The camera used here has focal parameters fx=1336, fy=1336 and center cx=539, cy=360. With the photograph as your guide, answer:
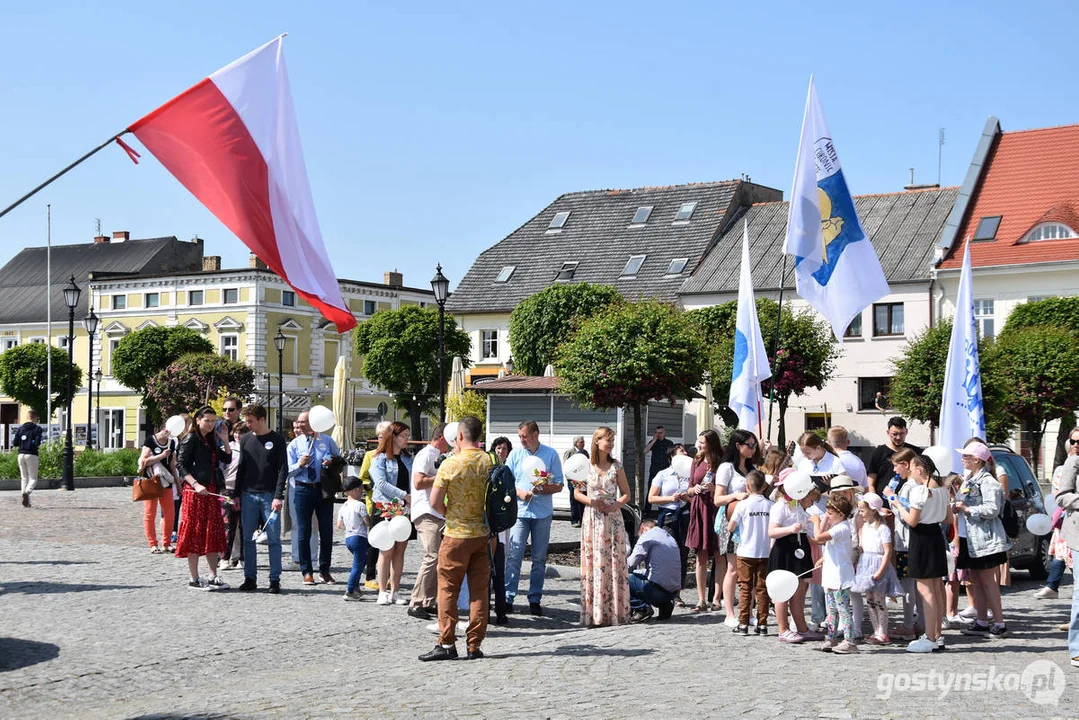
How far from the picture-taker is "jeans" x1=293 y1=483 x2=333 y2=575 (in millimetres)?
13789

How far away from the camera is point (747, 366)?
15336 millimetres

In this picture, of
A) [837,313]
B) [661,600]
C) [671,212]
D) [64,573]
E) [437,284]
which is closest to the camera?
[661,600]

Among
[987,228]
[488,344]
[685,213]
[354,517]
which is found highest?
[685,213]

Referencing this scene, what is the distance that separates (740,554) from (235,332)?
6738cm

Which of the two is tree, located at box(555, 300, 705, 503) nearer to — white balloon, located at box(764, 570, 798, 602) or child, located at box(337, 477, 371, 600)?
child, located at box(337, 477, 371, 600)

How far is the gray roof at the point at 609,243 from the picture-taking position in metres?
56.9

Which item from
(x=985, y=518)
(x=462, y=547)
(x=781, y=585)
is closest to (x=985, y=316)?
(x=985, y=518)

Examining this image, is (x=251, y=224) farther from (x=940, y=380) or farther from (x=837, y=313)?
(x=940, y=380)

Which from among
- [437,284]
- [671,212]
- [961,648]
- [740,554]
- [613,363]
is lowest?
[961,648]

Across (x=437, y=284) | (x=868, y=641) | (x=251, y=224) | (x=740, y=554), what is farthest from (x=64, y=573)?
(x=437, y=284)

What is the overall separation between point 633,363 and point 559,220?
40933 millimetres

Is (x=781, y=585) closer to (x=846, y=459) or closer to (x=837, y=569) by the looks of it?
(x=837, y=569)

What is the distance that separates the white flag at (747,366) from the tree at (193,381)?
173ft

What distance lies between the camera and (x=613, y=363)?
2244 centimetres
